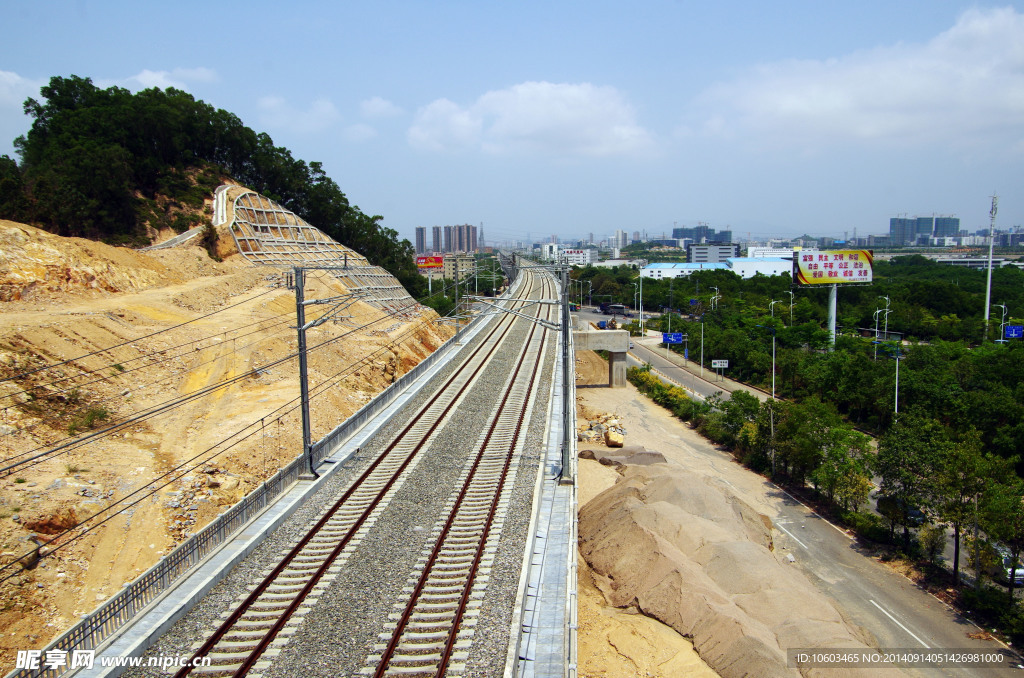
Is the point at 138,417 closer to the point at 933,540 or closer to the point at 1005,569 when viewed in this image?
the point at 933,540

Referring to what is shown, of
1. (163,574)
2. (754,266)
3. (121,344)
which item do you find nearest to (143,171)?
(121,344)

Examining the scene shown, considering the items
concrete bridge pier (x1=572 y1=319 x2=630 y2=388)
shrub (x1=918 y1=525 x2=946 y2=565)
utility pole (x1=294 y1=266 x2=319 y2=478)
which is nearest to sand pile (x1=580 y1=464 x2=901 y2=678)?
shrub (x1=918 y1=525 x2=946 y2=565)

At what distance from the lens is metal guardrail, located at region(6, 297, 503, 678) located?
926cm

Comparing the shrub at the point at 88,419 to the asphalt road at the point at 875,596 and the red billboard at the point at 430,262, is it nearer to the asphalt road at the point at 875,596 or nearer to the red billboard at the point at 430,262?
the asphalt road at the point at 875,596

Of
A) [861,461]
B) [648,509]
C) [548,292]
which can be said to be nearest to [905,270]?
[548,292]

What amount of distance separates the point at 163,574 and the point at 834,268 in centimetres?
5886

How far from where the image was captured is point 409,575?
12453mm

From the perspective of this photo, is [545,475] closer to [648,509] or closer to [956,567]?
[648,509]

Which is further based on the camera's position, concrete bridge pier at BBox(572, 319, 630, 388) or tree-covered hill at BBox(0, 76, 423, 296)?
concrete bridge pier at BBox(572, 319, 630, 388)

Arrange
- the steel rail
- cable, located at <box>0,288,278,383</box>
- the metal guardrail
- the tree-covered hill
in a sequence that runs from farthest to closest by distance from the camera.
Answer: the tree-covered hill, cable, located at <box>0,288,278,383</box>, the steel rail, the metal guardrail

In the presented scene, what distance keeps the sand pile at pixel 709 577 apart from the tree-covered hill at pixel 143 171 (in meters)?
36.9

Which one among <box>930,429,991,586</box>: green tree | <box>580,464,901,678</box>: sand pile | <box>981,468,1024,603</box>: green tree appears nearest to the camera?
<box>580,464,901,678</box>: sand pile

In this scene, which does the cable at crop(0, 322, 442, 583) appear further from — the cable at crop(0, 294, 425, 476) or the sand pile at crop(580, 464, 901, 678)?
the sand pile at crop(580, 464, 901, 678)

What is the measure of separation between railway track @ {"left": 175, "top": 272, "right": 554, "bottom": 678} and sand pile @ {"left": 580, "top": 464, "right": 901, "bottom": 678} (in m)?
3.85
